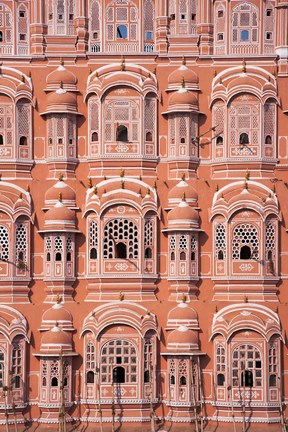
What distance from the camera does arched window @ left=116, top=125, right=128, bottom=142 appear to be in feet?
171

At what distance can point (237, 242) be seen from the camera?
51.6m

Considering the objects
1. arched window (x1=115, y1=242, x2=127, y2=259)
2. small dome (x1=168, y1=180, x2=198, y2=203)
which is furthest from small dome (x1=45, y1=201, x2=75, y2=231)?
small dome (x1=168, y1=180, x2=198, y2=203)

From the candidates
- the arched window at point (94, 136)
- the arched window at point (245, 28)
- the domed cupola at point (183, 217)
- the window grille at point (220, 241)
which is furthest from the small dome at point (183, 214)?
the arched window at point (245, 28)

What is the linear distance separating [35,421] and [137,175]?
29.8 feet

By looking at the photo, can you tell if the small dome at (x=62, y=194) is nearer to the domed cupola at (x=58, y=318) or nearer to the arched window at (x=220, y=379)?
the domed cupola at (x=58, y=318)

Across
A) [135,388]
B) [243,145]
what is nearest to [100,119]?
[243,145]

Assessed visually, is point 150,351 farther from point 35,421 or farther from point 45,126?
point 45,126

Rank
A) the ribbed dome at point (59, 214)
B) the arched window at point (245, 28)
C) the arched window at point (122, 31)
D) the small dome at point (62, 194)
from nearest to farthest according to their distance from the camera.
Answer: the ribbed dome at point (59, 214), the small dome at point (62, 194), the arched window at point (245, 28), the arched window at point (122, 31)

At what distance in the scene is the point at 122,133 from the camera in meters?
52.4

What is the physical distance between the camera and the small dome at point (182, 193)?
2045 inches

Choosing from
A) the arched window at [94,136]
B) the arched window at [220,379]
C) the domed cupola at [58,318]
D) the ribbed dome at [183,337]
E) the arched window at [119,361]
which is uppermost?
the arched window at [94,136]

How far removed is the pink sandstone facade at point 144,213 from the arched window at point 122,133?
0.27 feet

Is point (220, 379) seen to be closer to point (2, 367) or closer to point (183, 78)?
point (2, 367)

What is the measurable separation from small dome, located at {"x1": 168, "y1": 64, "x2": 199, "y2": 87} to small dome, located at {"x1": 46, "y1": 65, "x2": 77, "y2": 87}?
3375 mm
